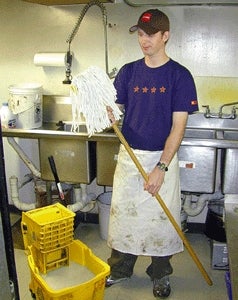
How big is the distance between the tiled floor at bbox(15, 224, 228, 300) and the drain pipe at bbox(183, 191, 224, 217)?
0.25 m

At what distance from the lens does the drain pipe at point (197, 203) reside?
267cm

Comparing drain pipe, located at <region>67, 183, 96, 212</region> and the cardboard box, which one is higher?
drain pipe, located at <region>67, 183, 96, 212</region>

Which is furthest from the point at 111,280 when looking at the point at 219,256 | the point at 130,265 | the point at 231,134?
the point at 231,134

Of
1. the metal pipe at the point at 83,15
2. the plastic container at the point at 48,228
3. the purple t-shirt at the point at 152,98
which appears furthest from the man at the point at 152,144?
the metal pipe at the point at 83,15

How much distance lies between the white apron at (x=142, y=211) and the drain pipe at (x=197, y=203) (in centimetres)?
65

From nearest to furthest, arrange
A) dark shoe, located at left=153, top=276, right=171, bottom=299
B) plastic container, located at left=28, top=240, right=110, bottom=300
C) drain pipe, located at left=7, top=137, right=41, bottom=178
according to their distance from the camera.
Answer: plastic container, located at left=28, top=240, right=110, bottom=300, dark shoe, located at left=153, top=276, right=171, bottom=299, drain pipe, located at left=7, top=137, right=41, bottom=178

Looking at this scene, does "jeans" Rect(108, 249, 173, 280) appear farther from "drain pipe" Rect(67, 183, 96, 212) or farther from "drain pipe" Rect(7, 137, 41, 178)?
"drain pipe" Rect(7, 137, 41, 178)

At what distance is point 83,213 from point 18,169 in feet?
2.07

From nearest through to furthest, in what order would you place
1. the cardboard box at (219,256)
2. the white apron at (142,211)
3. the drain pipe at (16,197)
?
the white apron at (142,211) → the cardboard box at (219,256) → the drain pipe at (16,197)

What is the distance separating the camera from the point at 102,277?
183 centimetres

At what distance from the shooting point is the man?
1.85 meters

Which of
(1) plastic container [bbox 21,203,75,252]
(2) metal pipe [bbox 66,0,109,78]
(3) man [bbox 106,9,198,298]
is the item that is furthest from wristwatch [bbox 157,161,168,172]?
(2) metal pipe [bbox 66,0,109,78]

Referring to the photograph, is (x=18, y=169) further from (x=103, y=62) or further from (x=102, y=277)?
(x=102, y=277)

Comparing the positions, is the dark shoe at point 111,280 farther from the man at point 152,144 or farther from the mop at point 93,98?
the mop at point 93,98
